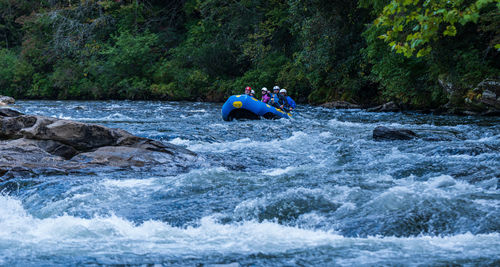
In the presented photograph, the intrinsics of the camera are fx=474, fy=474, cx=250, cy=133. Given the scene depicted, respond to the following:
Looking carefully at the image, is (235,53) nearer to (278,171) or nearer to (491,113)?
(491,113)

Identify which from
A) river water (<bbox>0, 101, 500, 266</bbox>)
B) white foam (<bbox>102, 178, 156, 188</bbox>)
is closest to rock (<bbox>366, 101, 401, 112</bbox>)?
river water (<bbox>0, 101, 500, 266</bbox>)

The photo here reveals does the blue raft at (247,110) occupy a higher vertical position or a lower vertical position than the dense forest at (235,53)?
lower

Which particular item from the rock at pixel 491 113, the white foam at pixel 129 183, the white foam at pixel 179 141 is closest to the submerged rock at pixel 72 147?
the white foam at pixel 129 183

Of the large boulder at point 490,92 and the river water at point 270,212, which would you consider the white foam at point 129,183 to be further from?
the large boulder at point 490,92

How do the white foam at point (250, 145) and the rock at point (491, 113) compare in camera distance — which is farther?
the rock at point (491, 113)

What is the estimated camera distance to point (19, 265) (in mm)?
3307

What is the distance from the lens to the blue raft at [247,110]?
43.5 ft

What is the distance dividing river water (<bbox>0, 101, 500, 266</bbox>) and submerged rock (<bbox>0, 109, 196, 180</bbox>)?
33 cm

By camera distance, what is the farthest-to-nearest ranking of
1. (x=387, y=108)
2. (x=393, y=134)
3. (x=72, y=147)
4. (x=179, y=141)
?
(x=387, y=108)
(x=179, y=141)
(x=393, y=134)
(x=72, y=147)

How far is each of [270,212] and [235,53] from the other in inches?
873

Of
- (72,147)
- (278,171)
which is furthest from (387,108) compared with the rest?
(72,147)

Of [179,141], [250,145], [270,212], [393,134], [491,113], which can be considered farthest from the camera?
[491,113]

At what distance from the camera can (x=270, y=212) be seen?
4.57 metres

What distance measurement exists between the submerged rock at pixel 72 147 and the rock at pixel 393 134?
3749 mm
